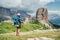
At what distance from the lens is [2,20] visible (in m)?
6.17

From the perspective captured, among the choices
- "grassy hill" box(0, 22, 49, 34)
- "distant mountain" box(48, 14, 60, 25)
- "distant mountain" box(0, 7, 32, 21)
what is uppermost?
"distant mountain" box(0, 7, 32, 21)

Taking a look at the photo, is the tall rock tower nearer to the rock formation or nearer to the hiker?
the rock formation

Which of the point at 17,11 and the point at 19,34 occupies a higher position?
the point at 17,11

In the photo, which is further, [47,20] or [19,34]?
[47,20]

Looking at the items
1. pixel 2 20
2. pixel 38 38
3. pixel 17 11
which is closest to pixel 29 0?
pixel 17 11

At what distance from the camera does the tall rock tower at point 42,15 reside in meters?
6.32

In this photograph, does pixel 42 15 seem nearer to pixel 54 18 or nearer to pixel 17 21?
pixel 54 18

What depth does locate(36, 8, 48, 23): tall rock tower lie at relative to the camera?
6.32 m

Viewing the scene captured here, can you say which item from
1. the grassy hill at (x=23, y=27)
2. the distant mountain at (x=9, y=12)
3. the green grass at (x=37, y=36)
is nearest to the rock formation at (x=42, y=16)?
the grassy hill at (x=23, y=27)

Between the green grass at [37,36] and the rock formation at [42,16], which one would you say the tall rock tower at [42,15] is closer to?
the rock formation at [42,16]

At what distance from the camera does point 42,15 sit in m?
6.54

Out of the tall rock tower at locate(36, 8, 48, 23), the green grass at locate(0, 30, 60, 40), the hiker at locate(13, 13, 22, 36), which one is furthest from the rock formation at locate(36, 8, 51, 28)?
the hiker at locate(13, 13, 22, 36)

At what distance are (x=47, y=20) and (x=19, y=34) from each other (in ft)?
3.77

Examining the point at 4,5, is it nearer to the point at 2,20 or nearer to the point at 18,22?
the point at 2,20
